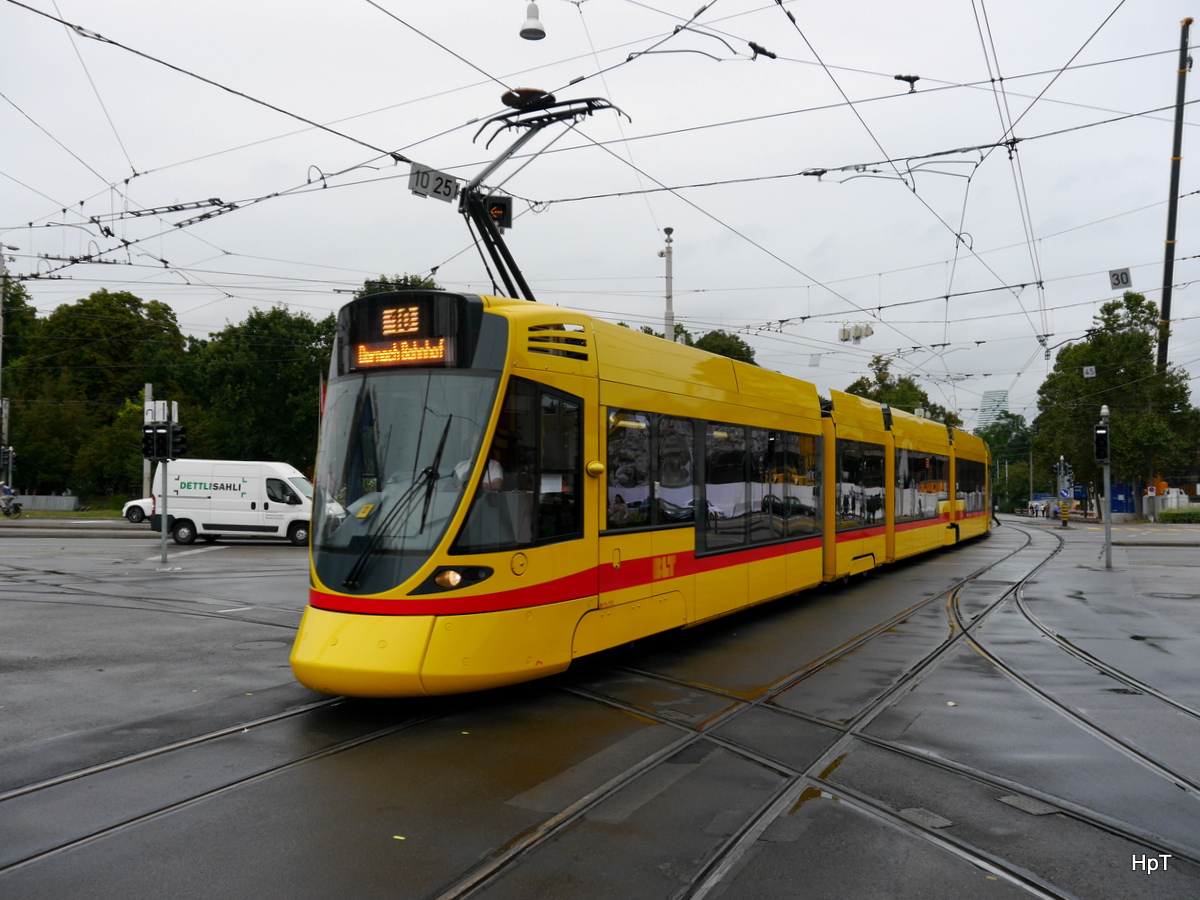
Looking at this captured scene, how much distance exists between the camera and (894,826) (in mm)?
4652

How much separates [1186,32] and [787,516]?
29.1 metres

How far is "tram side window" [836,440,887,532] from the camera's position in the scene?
1455cm

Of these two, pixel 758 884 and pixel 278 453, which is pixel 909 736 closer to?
pixel 758 884

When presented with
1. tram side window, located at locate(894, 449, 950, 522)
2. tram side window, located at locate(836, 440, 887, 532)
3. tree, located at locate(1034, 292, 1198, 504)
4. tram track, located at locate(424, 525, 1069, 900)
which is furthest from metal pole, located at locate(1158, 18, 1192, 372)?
tram track, located at locate(424, 525, 1069, 900)

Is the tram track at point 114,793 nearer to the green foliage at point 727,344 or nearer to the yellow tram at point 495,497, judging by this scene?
the yellow tram at point 495,497

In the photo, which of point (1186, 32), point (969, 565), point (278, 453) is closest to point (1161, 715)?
point (969, 565)

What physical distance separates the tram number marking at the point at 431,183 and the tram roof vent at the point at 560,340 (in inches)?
189

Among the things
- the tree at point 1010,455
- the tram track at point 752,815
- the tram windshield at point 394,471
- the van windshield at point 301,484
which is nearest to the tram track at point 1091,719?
the tram track at point 752,815

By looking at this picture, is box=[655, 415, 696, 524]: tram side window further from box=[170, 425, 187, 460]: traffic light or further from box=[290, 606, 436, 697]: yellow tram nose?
box=[170, 425, 187, 460]: traffic light

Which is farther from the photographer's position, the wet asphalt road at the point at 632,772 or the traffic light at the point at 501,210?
the traffic light at the point at 501,210

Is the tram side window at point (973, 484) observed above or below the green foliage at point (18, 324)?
below

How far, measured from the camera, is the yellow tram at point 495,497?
21.0 feet

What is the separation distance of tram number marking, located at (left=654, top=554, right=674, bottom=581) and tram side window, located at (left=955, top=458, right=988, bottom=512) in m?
18.3

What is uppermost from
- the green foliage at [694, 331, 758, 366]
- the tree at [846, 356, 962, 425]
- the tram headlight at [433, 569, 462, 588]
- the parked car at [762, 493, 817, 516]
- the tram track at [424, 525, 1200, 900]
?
the green foliage at [694, 331, 758, 366]
